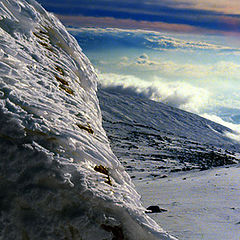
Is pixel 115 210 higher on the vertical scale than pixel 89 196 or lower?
lower

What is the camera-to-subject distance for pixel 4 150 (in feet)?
9.87

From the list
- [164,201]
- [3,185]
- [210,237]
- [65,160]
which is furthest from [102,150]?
[164,201]

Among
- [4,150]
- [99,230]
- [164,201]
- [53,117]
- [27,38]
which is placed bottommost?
[164,201]

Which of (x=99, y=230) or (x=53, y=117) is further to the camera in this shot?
(x=53, y=117)

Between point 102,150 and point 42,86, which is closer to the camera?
point 102,150

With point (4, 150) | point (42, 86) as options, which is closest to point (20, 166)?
point (4, 150)

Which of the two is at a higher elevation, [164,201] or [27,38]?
[27,38]

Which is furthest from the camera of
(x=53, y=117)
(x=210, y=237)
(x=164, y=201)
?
(x=164, y=201)

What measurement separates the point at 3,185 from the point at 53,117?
105 centimetres

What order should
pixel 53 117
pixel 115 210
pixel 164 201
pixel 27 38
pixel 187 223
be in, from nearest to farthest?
1. pixel 115 210
2. pixel 53 117
3. pixel 27 38
4. pixel 187 223
5. pixel 164 201

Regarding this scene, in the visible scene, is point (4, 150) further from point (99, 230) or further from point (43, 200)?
point (99, 230)

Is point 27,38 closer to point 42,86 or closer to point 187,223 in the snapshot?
point 42,86

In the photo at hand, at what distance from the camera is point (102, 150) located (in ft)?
12.5

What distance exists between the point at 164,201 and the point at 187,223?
4169 millimetres
